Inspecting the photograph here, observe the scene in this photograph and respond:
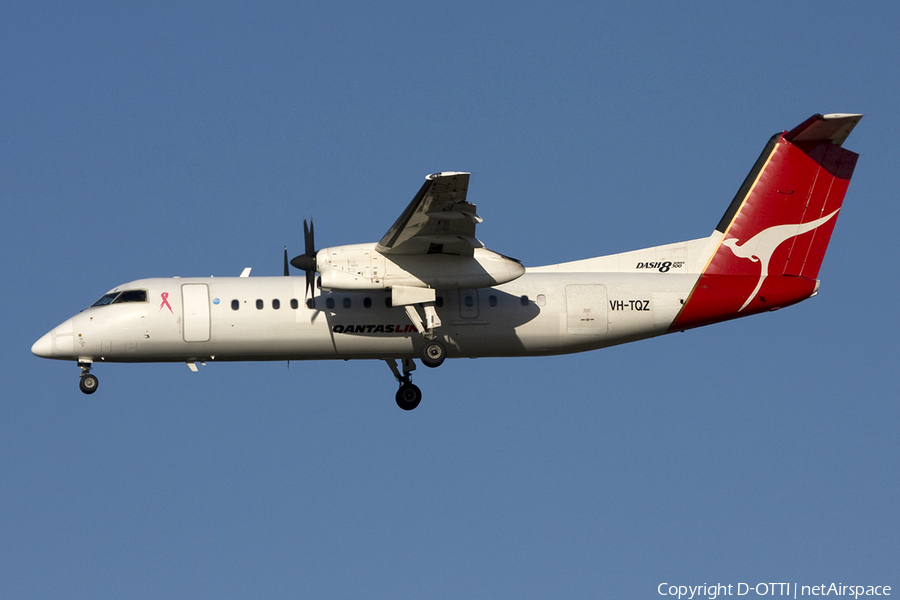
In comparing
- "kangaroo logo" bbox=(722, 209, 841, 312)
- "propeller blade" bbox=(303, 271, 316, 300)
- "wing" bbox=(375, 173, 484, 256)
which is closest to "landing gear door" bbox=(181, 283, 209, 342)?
"propeller blade" bbox=(303, 271, 316, 300)

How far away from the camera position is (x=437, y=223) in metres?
21.0

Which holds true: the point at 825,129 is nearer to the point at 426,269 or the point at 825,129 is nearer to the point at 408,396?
the point at 426,269

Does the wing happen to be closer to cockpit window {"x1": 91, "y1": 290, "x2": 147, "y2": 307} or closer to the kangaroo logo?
cockpit window {"x1": 91, "y1": 290, "x2": 147, "y2": 307}

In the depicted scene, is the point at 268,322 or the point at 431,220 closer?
the point at 431,220

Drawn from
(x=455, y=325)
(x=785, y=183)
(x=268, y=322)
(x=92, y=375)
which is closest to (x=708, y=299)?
(x=785, y=183)

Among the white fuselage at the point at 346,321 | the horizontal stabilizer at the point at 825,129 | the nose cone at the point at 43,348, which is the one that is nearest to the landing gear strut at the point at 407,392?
the white fuselage at the point at 346,321

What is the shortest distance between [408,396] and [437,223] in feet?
18.7

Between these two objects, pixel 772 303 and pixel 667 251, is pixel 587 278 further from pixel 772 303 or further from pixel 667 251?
pixel 772 303

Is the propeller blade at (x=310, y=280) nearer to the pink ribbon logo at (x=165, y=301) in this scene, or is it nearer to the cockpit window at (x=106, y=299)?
the pink ribbon logo at (x=165, y=301)

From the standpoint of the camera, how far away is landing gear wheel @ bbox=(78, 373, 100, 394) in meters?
23.3

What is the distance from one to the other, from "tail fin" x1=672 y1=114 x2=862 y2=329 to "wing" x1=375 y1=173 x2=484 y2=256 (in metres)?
5.59

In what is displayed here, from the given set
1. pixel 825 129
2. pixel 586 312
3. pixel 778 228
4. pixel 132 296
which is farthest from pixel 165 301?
pixel 825 129

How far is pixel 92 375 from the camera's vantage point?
23.4 metres

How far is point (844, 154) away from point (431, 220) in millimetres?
10146
